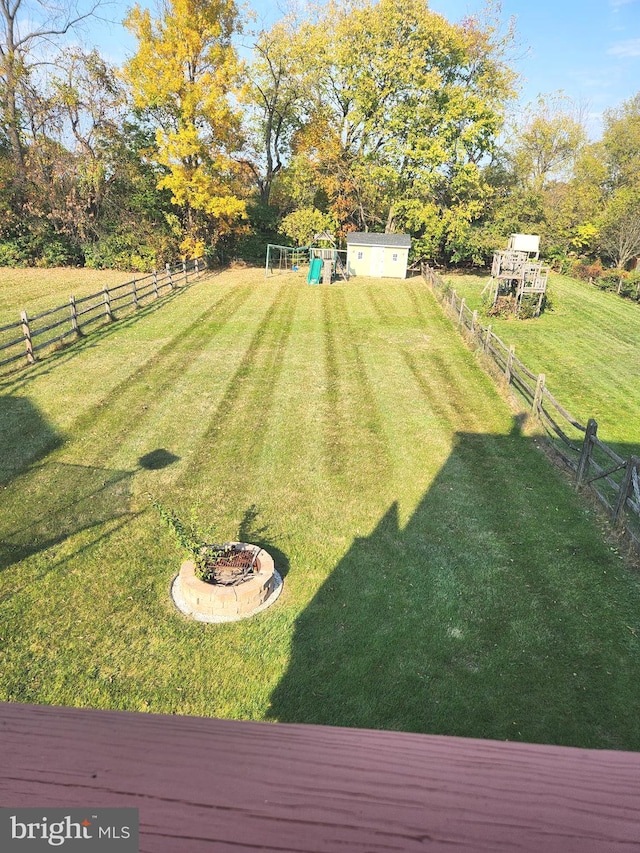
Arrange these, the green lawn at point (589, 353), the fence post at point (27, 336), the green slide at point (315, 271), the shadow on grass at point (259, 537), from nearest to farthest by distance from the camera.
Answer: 1. the shadow on grass at point (259, 537)
2. the green lawn at point (589, 353)
3. the fence post at point (27, 336)
4. the green slide at point (315, 271)

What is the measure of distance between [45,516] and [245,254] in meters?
31.6

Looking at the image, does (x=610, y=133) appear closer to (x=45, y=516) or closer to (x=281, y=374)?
(x=281, y=374)

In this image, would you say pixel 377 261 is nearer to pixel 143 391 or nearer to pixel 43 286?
pixel 43 286

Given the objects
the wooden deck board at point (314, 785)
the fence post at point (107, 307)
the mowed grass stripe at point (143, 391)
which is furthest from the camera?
the fence post at point (107, 307)

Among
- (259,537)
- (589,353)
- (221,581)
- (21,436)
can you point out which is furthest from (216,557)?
(589,353)

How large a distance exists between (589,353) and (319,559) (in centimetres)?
1609

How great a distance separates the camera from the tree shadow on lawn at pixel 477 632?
15.3 feet

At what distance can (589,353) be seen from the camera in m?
18.3

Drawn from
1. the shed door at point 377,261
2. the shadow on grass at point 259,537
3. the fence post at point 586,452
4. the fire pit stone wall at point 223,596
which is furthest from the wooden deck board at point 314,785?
the shed door at point 377,261

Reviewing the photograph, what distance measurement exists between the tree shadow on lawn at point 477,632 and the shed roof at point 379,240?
84.1 feet

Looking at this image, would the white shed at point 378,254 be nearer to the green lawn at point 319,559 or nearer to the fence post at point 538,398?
the green lawn at point 319,559

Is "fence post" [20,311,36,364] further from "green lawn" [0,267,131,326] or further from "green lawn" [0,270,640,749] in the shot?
"green lawn" [0,267,131,326]

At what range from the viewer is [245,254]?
35.5 m

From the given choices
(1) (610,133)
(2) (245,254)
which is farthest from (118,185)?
(1) (610,133)
